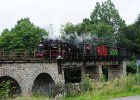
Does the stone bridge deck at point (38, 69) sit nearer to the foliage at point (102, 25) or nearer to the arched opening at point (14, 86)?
the arched opening at point (14, 86)

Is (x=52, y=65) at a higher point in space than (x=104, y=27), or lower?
lower

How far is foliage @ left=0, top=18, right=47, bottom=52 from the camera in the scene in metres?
75.2

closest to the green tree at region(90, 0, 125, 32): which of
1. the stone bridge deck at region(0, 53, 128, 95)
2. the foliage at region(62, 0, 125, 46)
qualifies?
the foliage at region(62, 0, 125, 46)

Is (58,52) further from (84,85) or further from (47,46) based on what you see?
(84,85)

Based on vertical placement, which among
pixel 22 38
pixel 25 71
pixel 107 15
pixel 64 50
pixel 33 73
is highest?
pixel 107 15

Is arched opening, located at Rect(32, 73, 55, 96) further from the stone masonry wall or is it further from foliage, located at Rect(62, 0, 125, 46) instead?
foliage, located at Rect(62, 0, 125, 46)

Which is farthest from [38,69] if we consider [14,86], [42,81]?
[42,81]

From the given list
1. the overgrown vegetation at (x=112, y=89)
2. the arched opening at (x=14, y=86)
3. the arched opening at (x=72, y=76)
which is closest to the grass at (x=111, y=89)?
the overgrown vegetation at (x=112, y=89)

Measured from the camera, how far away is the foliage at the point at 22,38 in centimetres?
7525

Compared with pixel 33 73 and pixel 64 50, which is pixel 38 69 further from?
pixel 64 50

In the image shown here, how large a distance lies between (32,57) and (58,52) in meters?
5.26

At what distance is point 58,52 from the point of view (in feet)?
141

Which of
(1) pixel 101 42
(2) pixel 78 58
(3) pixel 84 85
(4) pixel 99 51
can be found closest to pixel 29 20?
(1) pixel 101 42

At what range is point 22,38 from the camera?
3073 inches
